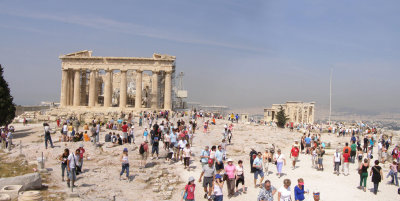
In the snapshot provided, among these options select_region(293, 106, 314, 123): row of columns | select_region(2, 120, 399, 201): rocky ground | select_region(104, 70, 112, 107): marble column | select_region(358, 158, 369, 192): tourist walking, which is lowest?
select_region(2, 120, 399, 201): rocky ground

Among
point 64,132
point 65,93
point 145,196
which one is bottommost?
point 145,196

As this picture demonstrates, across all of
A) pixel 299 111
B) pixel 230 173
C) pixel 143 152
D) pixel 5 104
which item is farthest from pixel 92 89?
pixel 299 111

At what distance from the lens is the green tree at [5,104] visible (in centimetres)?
3658

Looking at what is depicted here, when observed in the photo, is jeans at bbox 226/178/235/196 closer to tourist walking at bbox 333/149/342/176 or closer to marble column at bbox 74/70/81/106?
tourist walking at bbox 333/149/342/176

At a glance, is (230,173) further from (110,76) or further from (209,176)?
(110,76)

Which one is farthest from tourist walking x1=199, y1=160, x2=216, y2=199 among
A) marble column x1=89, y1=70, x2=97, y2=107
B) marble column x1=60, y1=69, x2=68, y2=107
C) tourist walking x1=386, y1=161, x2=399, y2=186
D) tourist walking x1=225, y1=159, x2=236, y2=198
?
marble column x1=60, y1=69, x2=68, y2=107

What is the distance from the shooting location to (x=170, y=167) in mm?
18953

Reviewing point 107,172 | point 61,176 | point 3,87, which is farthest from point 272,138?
point 3,87

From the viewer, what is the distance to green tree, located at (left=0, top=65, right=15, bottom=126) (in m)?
36.6

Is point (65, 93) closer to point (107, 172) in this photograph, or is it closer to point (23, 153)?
point (23, 153)

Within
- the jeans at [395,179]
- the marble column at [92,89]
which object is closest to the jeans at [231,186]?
the jeans at [395,179]

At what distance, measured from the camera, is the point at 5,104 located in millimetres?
36906

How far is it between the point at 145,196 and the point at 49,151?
1000cm

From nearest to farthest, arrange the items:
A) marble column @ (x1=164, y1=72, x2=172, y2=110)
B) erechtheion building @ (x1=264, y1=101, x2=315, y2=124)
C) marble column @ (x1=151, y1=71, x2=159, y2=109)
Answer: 1. marble column @ (x1=164, y1=72, x2=172, y2=110)
2. marble column @ (x1=151, y1=71, x2=159, y2=109)
3. erechtheion building @ (x1=264, y1=101, x2=315, y2=124)
